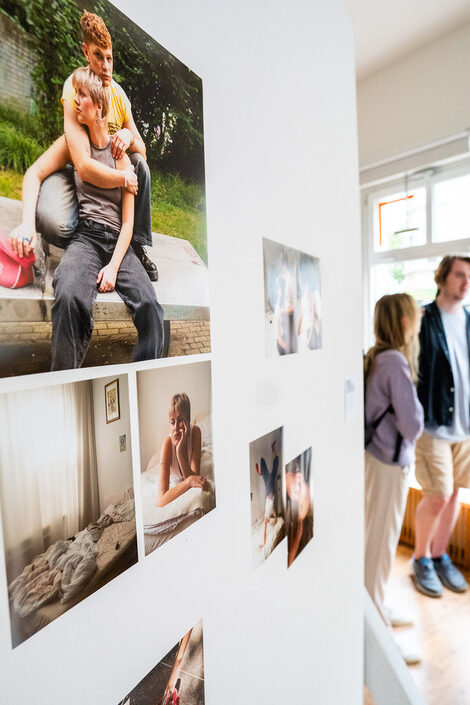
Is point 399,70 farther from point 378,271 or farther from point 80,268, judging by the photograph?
point 80,268

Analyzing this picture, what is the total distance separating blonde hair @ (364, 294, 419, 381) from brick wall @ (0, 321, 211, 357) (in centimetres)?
146

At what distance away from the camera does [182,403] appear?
46 centimetres

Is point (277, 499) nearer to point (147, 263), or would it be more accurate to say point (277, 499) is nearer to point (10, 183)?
point (147, 263)

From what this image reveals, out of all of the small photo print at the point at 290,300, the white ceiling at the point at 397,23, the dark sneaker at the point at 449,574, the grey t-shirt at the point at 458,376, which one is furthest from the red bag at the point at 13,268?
the dark sneaker at the point at 449,574

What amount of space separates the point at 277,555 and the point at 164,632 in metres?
0.30

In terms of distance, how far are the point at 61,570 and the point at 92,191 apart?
1.05ft

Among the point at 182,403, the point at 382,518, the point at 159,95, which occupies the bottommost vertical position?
the point at 382,518

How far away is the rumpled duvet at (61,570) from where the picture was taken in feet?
1.01

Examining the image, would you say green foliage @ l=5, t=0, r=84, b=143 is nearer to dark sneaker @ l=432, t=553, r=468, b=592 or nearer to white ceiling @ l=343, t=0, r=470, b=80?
white ceiling @ l=343, t=0, r=470, b=80

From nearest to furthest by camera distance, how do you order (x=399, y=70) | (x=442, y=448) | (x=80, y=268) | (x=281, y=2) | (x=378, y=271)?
(x=80, y=268), (x=281, y=2), (x=442, y=448), (x=399, y=70), (x=378, y=271)

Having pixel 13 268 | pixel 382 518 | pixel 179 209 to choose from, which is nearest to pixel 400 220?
pixel 382 518

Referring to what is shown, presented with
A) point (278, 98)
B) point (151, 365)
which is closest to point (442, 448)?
point (278, 98)

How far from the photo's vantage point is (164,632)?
46 cm

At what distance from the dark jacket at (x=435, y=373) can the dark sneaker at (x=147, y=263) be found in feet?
6.94
